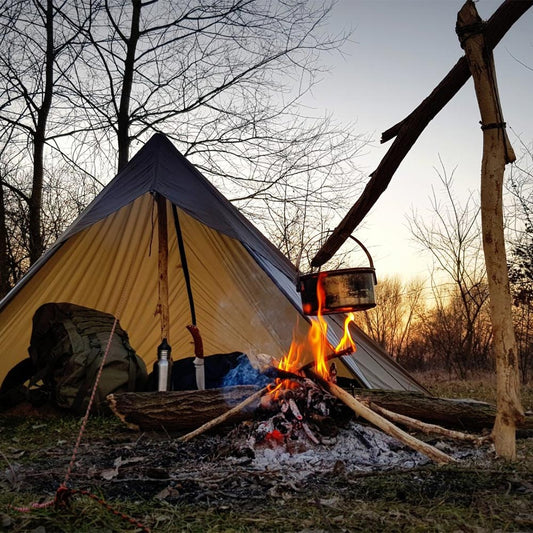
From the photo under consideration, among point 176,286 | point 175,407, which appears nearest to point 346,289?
point 175,407

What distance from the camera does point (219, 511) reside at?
1993 millimetres

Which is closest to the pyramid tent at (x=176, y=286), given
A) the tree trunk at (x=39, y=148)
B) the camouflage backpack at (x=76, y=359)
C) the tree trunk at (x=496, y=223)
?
the camouflage backpack at (x=76, y=359)

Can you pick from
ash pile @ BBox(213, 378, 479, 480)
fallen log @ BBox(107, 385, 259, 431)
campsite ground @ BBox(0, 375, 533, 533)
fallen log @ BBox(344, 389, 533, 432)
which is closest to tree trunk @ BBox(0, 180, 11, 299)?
fallen log @ BBox(107, 385, 259, 431)

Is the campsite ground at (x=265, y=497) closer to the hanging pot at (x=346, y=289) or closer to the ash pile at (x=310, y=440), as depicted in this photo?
the ash pile at (x=310, y=440)

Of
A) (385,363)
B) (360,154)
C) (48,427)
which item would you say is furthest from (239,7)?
(48,427)

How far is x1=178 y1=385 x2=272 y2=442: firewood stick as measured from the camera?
3338 mm

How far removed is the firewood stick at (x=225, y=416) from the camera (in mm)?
3338

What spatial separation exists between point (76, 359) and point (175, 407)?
1.18 meters

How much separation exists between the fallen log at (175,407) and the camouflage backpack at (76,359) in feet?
2.71

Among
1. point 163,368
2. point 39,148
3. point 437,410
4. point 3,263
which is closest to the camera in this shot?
point 437,410

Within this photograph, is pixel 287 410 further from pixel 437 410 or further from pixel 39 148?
pixel 39 148

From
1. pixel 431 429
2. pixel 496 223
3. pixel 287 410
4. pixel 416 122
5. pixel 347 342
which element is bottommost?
pixel 431 429

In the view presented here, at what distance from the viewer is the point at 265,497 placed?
217 centimetres

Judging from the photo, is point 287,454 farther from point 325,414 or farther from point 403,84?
point 403,84
